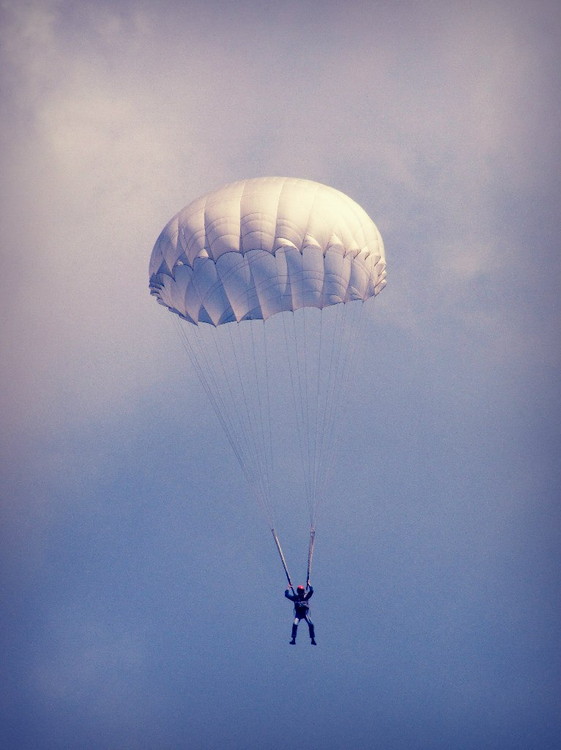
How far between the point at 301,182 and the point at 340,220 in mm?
2281

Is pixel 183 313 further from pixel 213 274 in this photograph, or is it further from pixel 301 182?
pixel 301 182

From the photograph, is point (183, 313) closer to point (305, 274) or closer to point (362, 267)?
point (305, 274)

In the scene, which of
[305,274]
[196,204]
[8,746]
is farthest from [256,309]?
[8,746]

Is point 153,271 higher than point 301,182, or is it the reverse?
point 301,182

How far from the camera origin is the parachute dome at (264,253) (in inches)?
1107

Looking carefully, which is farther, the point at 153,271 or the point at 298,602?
the point at 153,271

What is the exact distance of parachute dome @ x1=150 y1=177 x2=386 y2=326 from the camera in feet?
92.2

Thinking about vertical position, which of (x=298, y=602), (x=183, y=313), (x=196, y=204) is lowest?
(x=298, y=602)

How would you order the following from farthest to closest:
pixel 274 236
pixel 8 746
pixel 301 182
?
pixel 8 746 → pixel 301 182 → pixel 274 236

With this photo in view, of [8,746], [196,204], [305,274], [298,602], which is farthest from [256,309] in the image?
[8,746]

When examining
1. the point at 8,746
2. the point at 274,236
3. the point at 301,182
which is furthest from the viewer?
the point at 8,746

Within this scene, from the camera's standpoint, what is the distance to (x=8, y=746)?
5497cm

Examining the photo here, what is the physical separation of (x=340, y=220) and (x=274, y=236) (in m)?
2.38

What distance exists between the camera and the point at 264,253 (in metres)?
28.8
